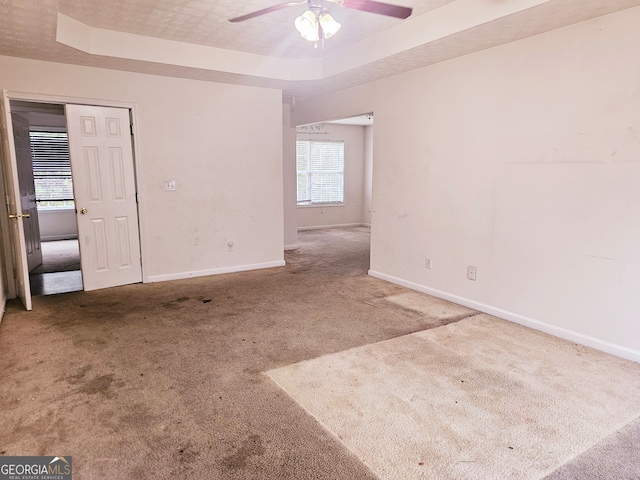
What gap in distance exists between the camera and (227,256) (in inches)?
207

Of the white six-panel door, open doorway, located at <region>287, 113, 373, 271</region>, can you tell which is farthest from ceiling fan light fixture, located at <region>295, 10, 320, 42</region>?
open doorway, located at <region>287, 113, 373, 271</region>

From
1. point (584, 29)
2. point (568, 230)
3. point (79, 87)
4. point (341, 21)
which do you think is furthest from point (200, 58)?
point (568, 230)

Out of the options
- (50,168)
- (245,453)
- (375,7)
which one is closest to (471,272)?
(375,7)

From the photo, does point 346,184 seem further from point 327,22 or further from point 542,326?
point 327,22

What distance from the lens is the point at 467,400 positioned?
231 cm

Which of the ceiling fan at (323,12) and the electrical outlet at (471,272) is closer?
the ceiling fan at (323,12)

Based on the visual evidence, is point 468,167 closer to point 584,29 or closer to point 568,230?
point 568,230

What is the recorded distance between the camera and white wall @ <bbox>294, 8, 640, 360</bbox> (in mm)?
2801

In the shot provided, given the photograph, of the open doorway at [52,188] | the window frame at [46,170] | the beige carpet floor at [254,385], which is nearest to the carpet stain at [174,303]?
the beige carpet floor at [254,385]

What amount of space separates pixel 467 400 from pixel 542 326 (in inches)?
56.2

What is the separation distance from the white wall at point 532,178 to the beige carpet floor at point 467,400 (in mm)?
399

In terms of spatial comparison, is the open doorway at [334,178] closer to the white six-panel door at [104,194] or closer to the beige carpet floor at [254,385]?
the white six-panel door at [104,194]

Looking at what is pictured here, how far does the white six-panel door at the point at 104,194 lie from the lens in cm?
426

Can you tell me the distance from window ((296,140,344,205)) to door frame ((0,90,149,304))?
5060 millimetres
